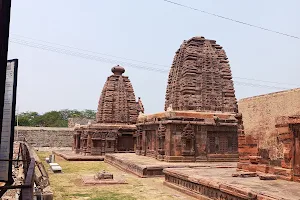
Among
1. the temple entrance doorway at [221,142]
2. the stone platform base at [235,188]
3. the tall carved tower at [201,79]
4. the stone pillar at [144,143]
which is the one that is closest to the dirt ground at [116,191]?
the stone platform base at [235,188]

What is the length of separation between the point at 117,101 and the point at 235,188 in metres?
19.7

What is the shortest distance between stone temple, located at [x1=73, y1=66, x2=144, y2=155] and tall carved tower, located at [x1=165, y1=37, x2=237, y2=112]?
6.19m

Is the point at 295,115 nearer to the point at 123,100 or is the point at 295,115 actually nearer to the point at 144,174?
the point at 144,174

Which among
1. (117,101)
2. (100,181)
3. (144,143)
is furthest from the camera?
(117,101)

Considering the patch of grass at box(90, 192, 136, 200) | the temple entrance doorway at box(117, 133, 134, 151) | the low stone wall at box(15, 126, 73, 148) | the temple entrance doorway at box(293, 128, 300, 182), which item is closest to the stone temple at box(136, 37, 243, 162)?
the temple entrance doorway at box(117, 133, 134, 151)

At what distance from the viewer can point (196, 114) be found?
1800cm

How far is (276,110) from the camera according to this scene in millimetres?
9945

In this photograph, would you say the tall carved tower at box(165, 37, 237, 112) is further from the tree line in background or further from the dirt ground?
the tree line in background

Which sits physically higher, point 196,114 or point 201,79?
point 201,79

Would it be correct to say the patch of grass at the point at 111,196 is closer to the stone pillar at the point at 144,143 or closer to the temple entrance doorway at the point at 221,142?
the temple entrance doorway at the point at 221,142

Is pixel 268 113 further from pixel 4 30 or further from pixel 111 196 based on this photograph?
pixel 4 30

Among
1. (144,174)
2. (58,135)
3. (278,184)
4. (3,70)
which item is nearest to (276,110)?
(278,184)

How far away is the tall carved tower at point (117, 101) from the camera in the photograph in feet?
86.2

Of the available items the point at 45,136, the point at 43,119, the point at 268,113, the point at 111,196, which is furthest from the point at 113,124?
the point at 43,119
